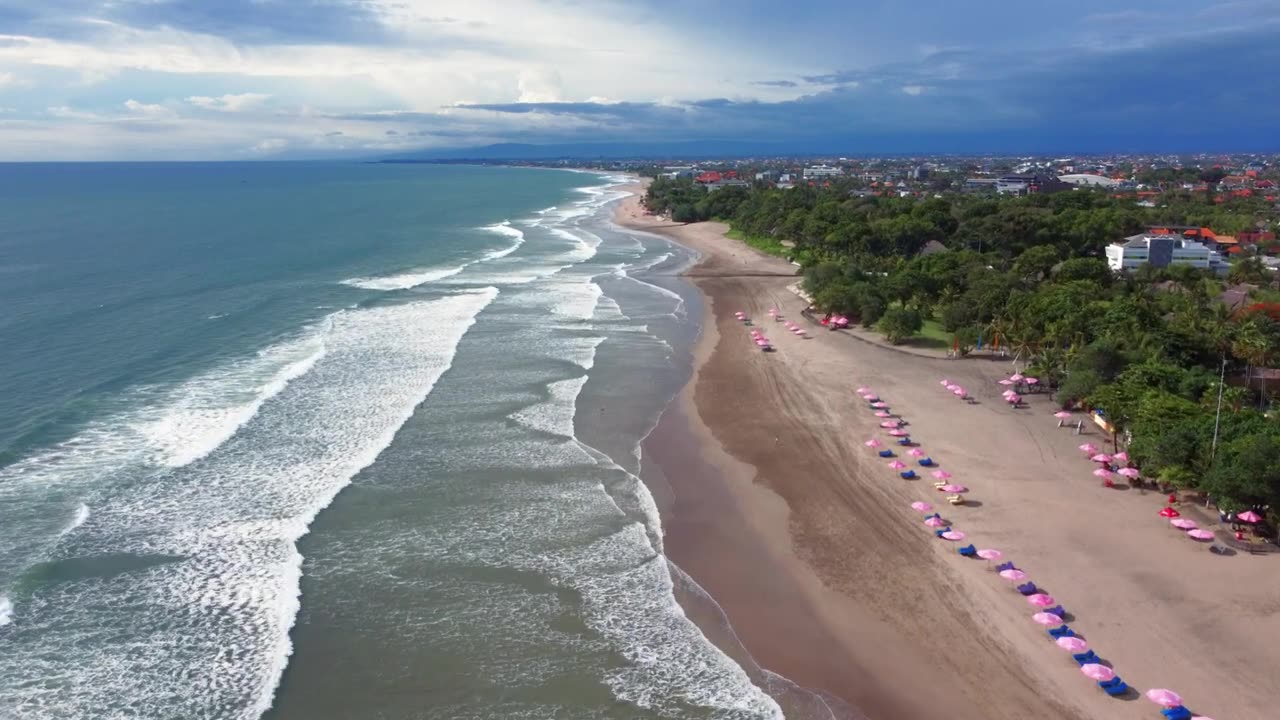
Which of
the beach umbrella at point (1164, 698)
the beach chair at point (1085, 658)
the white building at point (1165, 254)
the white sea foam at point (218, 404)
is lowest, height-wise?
the beach chair at point (1085, 658)

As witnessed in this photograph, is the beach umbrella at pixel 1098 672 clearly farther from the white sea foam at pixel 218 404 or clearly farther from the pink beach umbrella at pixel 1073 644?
the white sea foam at pixel 218 404

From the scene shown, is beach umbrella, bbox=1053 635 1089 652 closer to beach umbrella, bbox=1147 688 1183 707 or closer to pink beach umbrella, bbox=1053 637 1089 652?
pink beach umbrella, bbox=1053 637 1089 652

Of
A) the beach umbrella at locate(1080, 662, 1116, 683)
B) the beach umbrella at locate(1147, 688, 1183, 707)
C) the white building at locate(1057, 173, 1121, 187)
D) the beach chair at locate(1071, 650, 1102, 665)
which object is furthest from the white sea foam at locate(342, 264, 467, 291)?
the white building at locate(1057, 173, 1121, 187)

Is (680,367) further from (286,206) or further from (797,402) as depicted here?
(286,206)

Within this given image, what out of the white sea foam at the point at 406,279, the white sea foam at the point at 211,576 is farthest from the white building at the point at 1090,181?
the white sea foam at the point at 211,576

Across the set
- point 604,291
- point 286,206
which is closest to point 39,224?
point 286,206

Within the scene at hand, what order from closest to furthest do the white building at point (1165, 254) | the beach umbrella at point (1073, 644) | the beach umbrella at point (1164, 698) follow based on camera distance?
1. the beach umbrella at point (1164, 698)
2. the beach umbrella at point (1073, 644)
3. the white building at point (1165, 254)

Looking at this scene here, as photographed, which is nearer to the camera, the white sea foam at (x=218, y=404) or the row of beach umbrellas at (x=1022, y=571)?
the row of beach umbrellas at (x=1022, y=571)

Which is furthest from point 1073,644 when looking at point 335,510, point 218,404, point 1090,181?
point 1090,181
